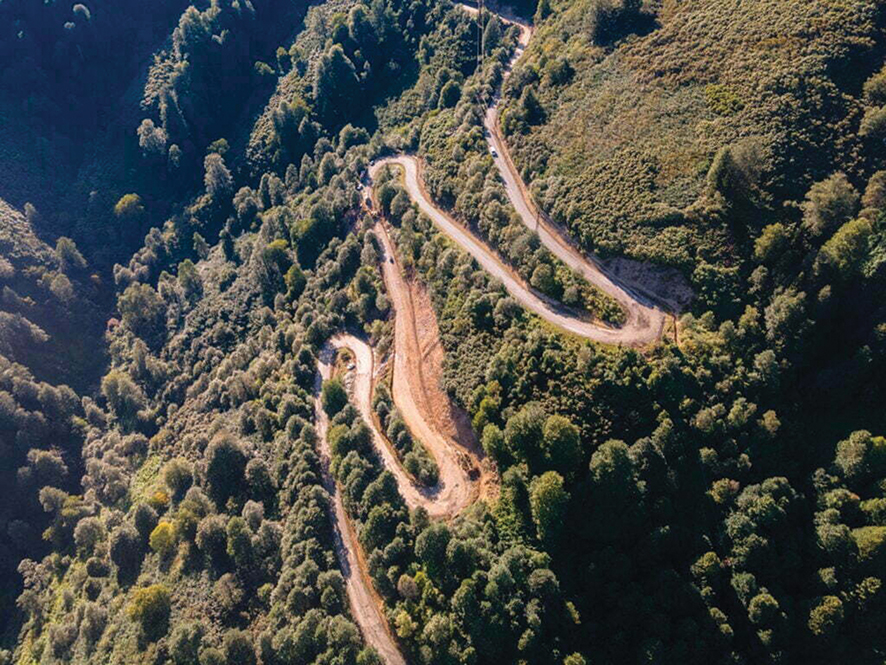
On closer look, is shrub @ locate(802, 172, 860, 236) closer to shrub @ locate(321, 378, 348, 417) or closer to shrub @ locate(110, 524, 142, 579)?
shrub @ locate(321, 378, 348, 417)

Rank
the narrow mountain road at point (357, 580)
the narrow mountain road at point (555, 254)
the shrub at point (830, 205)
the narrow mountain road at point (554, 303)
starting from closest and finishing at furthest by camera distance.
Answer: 1. the narrow mountain road at point (357, 580)
2. the shrub at point (830, 205)
3. the narrow mountain road at point (554, 303)
4. the narrow mountain road at point (555, 254)

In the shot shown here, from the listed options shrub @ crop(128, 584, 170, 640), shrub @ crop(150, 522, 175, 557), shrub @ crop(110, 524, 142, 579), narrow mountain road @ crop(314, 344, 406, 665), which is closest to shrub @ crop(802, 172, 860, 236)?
narrow mountain road @ crop(314, 344, 406, 665)

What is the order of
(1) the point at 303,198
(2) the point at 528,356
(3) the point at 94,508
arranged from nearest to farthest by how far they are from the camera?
1. (2) the point at 528,356
2. (3) the point at 94,508
3. (1) the point at 303,198

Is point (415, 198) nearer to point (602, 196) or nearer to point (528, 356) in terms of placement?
point (602, 196)

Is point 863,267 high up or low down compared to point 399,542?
up

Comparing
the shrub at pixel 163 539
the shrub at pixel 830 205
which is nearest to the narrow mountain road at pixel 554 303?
the shrub at pixel 830 205

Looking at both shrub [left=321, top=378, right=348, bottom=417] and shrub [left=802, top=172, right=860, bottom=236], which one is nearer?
shrub [left=802, top=172, right=860, bottom=236]

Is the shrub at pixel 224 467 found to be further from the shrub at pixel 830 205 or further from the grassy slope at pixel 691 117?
the shrub at pixel 830 205

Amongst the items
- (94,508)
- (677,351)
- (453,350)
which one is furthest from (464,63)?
(94,508)
